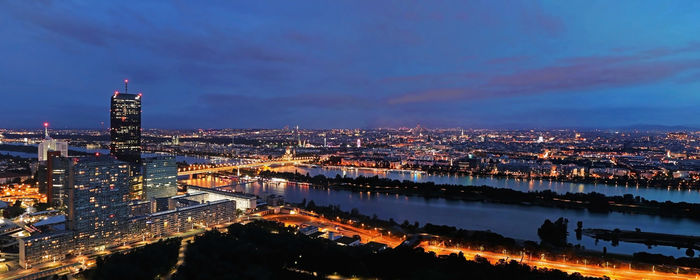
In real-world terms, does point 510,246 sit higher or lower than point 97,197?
lower

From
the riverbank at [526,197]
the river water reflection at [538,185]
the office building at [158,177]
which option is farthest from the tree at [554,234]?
the office building at [158,177]

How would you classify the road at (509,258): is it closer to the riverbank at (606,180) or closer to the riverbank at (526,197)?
the riverbank at (526,197)

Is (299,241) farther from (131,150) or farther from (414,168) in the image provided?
(414,168)

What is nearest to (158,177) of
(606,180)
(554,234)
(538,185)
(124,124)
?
(124,124)

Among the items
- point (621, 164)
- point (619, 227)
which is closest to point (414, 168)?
point (621, 164)

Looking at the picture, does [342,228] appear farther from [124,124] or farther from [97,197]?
[124,124]

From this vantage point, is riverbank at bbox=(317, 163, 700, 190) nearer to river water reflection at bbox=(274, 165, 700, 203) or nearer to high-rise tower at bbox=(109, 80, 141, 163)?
→ river water reflection at bbox=(274, 165, 700, 203)
